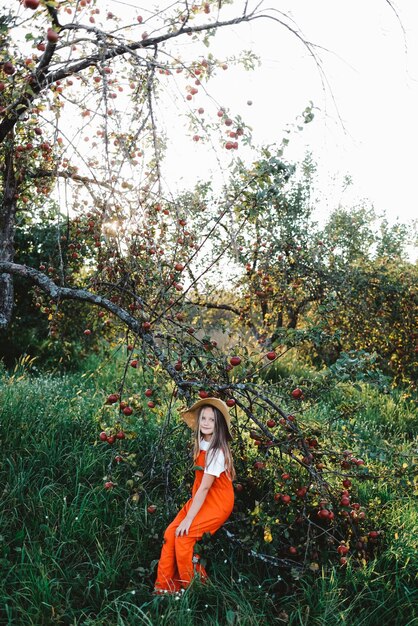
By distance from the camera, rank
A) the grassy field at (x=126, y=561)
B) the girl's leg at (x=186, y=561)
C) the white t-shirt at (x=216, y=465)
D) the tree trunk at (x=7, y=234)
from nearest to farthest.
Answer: the grassy field at (x=126, y=561) < the girl's leg at (x=186, y=561) < the white t-shirt at (x=216, y=465) < the tree trunk at (x=7, y=234)

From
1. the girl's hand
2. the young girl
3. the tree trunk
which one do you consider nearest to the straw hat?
the young girl

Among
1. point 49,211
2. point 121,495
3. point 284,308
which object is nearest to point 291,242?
point 284,308

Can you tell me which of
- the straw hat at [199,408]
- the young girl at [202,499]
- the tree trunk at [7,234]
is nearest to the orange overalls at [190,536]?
the young girl at [202,499]

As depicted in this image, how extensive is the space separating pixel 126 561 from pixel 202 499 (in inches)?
23.1

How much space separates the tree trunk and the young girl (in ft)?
8.11

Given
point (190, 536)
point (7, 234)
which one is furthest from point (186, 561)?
point (7, 234)

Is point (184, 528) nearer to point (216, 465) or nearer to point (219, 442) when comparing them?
point (216, 465)

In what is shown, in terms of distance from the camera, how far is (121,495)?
3.64 meters

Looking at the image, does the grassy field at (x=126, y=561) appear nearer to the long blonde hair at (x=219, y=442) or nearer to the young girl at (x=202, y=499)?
the young girl at (x=202, y=499)

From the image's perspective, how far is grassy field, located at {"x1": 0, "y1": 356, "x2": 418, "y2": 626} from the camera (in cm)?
276

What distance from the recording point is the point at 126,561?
3.12 meters

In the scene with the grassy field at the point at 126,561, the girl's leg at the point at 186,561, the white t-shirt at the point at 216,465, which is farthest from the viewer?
the white t-shirt at the point at 216,465

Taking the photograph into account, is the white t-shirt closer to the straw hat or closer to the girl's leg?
the straw hat

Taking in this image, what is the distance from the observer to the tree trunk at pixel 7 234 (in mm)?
4926
